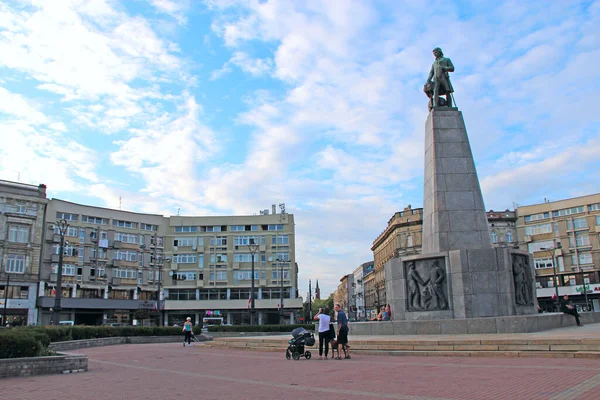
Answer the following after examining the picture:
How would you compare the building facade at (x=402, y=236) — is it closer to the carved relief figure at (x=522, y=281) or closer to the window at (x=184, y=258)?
the window at (x=184, y=258)

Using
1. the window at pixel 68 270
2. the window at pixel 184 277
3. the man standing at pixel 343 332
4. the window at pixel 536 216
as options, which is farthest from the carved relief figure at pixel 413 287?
the window at pixel 184 277

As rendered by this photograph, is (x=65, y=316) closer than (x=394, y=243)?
Yes

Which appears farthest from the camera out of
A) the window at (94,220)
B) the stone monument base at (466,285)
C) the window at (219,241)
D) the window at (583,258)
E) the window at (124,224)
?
the window at (219,241)

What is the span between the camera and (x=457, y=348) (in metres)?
13.7

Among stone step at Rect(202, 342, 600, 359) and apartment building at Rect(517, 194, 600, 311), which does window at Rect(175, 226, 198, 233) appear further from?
stone step at Rect(202, 342, 600, 359)

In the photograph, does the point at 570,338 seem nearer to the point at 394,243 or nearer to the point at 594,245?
the point at 594,245

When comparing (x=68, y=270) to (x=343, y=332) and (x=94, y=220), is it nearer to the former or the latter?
(x=94, y=220)

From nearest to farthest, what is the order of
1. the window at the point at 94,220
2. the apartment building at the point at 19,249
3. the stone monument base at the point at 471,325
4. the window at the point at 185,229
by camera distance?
the stone monument base at the point at 471,325, the apartment building at the point at 19,249, the window at the point at 94,220, the window at the point at 185,229

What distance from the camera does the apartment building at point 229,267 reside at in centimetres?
6588

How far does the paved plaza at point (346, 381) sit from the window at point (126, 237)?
53.1 meters

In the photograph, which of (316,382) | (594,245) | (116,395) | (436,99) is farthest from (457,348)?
(594,245)

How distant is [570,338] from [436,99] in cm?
1155

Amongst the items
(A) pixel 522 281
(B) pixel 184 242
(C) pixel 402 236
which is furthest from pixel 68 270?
(A) pixel 522 281

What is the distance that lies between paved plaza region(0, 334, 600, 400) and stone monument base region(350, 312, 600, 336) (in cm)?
331
